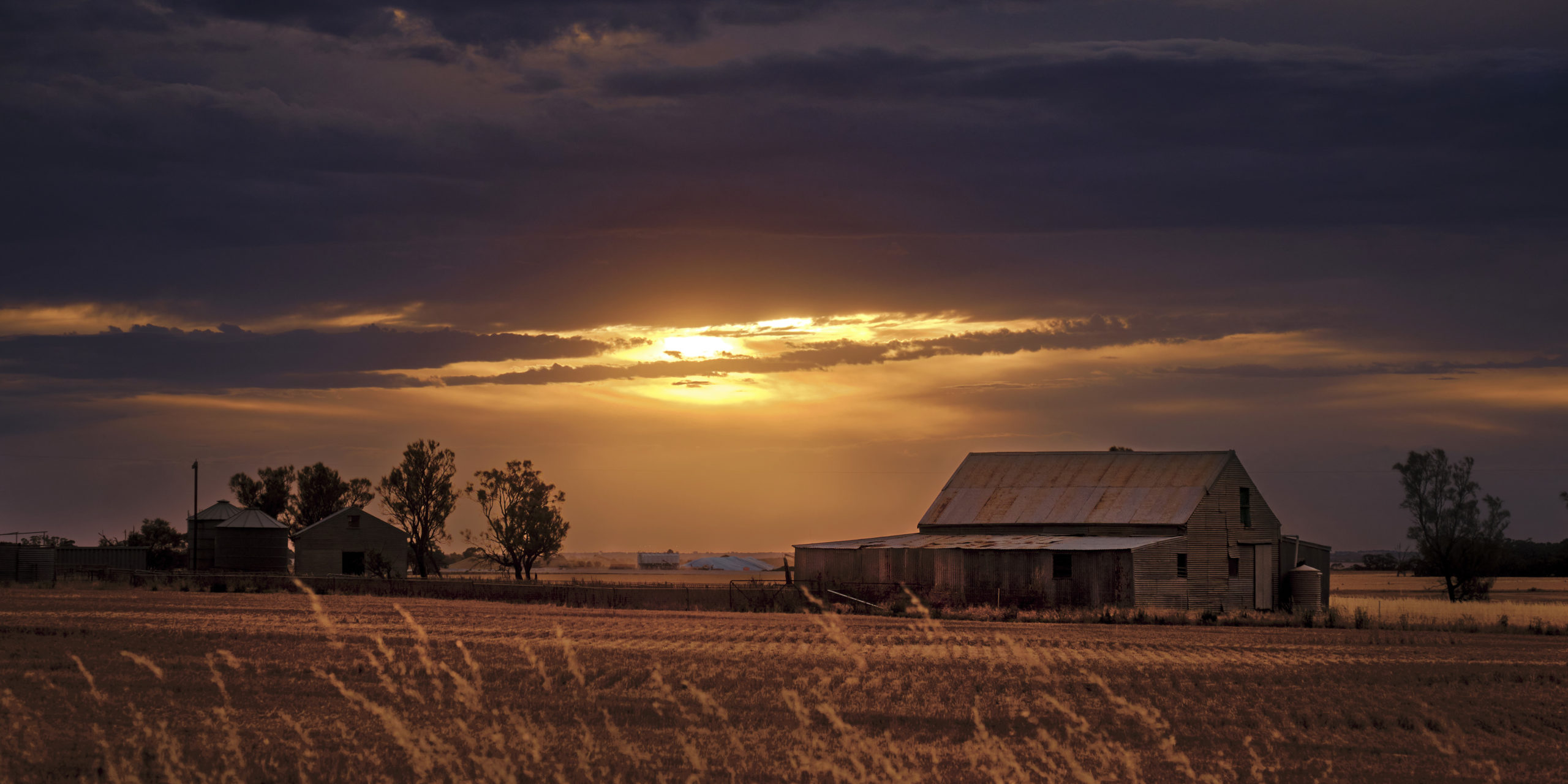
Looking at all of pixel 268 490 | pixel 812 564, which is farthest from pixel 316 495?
pixel 812 564

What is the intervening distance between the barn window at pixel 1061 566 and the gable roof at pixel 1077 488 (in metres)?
6.35

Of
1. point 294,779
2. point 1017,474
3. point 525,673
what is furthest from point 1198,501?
point 294,779

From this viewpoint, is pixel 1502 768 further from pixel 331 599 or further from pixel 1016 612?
pixel 331 599

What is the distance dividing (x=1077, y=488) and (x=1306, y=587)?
10636 mm

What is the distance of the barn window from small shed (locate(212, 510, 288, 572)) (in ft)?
177

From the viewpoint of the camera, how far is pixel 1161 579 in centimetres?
5366

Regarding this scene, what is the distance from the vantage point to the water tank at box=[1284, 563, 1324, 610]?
58406 millimetres

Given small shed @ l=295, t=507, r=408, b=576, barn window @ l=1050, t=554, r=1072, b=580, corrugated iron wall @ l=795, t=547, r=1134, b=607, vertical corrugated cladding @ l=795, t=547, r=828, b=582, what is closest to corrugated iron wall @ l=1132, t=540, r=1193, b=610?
corrugated iron wall @ l=795, t=547, r=1134, b=607

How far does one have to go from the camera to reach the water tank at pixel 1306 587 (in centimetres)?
5841

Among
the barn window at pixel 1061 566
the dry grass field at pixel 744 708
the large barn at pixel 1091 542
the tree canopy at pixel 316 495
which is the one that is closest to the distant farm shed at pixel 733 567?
the tree canopy at pixel 316 495

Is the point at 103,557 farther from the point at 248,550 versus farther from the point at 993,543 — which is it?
the point at 993,543

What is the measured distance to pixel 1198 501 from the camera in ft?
188

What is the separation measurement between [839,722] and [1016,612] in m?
33.6

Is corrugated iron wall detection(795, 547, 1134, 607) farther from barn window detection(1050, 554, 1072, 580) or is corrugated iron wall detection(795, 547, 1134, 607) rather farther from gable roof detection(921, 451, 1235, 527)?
gable roof detection(921, 451, 1235, 527)
